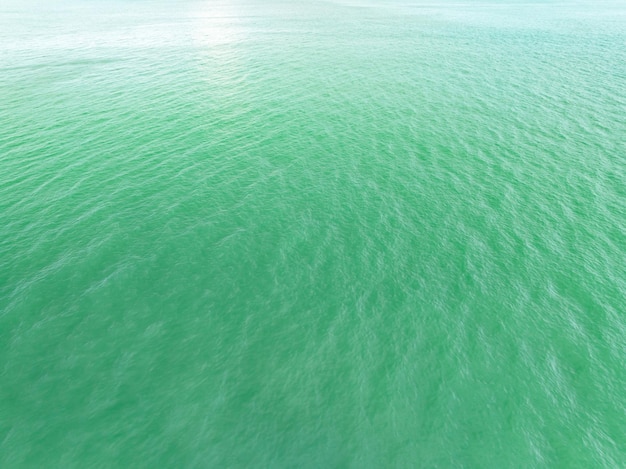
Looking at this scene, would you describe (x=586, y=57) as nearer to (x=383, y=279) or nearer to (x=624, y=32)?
(x=624, y=32)

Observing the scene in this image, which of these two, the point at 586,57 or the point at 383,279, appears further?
the point at 586,57

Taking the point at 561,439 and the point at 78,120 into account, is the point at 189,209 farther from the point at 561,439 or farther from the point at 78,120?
the point at 561,439

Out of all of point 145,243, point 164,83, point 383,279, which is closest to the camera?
point 383,279

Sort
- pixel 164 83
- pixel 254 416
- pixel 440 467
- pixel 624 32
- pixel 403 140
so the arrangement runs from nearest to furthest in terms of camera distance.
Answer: pixel 440 467, pixel 254 416, pixel 403 140, pixel 164 83, pixel 624 32

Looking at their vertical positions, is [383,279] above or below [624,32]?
below

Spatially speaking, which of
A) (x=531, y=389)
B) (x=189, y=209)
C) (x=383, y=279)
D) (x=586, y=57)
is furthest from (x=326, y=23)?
(x=531, y=389)

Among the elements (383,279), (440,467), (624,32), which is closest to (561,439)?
(440,467)
